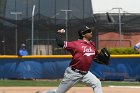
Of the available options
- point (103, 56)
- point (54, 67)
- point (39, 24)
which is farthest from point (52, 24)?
point (103, 56)

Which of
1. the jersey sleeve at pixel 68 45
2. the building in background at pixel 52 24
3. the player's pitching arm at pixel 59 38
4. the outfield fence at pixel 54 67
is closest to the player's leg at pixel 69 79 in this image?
the jersey sleeve at pixel 68 45

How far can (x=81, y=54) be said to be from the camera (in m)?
8.11

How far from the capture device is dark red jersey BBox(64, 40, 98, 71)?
810cm

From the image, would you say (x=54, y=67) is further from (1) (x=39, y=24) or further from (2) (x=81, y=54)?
(2) (x=81, y=54)

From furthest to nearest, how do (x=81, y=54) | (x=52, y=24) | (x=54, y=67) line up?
(x=52, y=24), (x=54, y=67), (x=81, y=54)

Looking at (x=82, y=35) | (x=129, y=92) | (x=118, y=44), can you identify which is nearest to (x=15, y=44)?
(x=118, y=44)

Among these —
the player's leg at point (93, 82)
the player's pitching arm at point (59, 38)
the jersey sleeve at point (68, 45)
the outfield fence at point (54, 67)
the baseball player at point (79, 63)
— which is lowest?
the outfield fence at point (54, 67)

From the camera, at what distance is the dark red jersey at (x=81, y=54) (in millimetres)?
8102

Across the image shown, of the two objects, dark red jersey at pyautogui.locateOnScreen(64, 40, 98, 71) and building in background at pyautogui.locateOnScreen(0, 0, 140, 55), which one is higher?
building in background at pyautogui.locateOnScreen(0, 0, 140, 55)

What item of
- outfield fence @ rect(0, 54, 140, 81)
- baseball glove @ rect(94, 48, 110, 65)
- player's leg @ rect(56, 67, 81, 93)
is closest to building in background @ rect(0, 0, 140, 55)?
outfield fence @ rect(0, 54, 140, 81)

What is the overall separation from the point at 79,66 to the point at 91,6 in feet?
72.8

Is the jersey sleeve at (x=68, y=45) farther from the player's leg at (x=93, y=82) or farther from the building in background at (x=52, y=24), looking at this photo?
the building in background at (x=52, y=24)

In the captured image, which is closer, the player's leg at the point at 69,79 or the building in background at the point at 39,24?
the player's leg at the point at 69,79

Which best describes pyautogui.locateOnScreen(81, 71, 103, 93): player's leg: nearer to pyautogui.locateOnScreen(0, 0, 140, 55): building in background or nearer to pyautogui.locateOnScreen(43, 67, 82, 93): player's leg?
pyautogui.locateOnScreen(43, 67, 82, 93): player's leg
